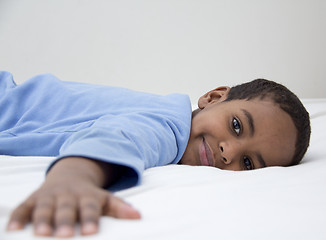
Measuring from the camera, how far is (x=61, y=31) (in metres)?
2.12

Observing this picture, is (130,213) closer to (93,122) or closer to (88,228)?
(88,228)

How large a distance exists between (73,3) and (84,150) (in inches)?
68.5

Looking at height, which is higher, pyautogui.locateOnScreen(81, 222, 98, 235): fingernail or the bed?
pyautogui.locateOnScreen(81, 222, 98, 235): fingernail

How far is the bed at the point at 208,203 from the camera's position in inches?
16.2

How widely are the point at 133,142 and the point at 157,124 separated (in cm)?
16

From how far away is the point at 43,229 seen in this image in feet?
1.18

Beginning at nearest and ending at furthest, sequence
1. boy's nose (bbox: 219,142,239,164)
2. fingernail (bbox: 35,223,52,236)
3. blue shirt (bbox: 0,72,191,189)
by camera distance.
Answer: fingernail (bbox: 35,223,52,236)
blue shirt (bbox: 0,72,191,189)
boy's nose (bbox: 219,142,239,164)

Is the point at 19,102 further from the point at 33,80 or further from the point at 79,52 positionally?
the point at 79,52

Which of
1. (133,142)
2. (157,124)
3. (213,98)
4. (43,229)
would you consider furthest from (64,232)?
(213,98)

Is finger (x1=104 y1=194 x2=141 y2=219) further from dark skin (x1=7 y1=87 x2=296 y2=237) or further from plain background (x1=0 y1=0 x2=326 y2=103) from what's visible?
plain background (x1=0 y1=0 x2=326 y2=103)

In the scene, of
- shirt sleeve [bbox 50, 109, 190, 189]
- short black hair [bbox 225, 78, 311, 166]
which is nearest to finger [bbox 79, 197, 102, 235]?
shirt sleeve [bbox 50, 109, 190, 189]

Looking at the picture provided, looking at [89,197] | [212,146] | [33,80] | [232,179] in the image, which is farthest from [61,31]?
[89,197]

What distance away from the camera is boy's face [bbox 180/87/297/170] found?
917 millimetres

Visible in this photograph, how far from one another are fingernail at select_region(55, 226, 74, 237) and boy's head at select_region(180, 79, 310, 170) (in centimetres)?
60
